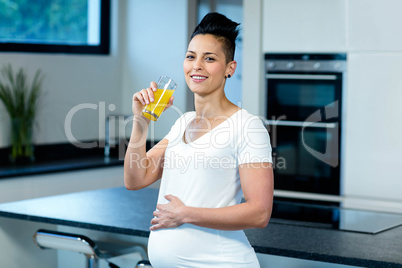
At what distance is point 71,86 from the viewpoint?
4703mm

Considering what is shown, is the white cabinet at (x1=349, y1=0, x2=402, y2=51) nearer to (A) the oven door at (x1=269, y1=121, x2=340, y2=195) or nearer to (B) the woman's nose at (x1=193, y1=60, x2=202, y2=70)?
(A) the oven door at (x1=269, y1=121, x2=340, y2=195)

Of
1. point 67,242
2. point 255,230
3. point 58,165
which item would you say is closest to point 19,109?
point 58,165

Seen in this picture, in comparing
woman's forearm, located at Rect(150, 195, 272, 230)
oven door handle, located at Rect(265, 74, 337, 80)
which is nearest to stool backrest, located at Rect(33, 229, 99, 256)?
woman's forearm, located at Rect(150, 195, 272, 230)

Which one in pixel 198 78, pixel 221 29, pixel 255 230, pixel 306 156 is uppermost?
pixel 221 29

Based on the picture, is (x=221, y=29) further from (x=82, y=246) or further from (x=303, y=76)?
(x=303, y=76)

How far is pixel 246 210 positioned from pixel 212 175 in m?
0.13

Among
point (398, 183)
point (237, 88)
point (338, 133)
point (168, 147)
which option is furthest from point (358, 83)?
point (168, 147)

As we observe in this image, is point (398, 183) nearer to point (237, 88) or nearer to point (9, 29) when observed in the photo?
point (237, 88)

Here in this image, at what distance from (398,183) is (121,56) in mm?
A: 2469

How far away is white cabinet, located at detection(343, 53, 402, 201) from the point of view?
3.77 meters

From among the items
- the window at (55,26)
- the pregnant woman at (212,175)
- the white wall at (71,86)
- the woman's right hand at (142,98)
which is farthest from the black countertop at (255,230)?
the window at (55,26)

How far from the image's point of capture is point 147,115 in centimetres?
158

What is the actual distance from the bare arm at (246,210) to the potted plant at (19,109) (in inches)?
117

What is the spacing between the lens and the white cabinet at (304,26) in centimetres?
388
